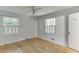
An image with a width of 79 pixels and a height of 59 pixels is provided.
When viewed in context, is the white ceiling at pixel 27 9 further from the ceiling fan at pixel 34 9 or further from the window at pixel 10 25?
the window at pixel 10 25

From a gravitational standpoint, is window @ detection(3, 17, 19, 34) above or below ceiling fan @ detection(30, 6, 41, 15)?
below

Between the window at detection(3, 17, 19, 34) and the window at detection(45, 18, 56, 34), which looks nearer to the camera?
the window at detection(3, 17, 19, 34)

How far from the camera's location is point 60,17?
1.67 meters

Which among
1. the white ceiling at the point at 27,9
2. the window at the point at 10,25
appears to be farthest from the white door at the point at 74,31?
the window at the point at 10,25

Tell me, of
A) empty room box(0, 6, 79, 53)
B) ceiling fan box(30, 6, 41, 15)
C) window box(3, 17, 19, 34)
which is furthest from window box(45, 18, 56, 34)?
window box(3, 17, 19, 34)

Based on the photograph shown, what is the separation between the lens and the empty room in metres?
1.54

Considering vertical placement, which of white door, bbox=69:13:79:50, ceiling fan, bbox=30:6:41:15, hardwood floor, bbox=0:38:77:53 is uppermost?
ceiling fan, bbox=30:6:41:15

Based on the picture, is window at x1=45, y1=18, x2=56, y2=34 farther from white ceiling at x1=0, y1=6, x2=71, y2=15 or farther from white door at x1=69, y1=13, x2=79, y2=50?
white door at x1=69, y1=13, x2=79, y2=50

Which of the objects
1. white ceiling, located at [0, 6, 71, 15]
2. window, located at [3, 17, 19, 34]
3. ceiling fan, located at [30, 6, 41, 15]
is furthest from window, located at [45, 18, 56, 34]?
window, located at [3, 17, 19, 34]

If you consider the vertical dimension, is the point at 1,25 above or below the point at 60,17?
below

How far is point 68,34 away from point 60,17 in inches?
13.7

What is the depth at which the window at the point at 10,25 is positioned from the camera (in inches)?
60.7
